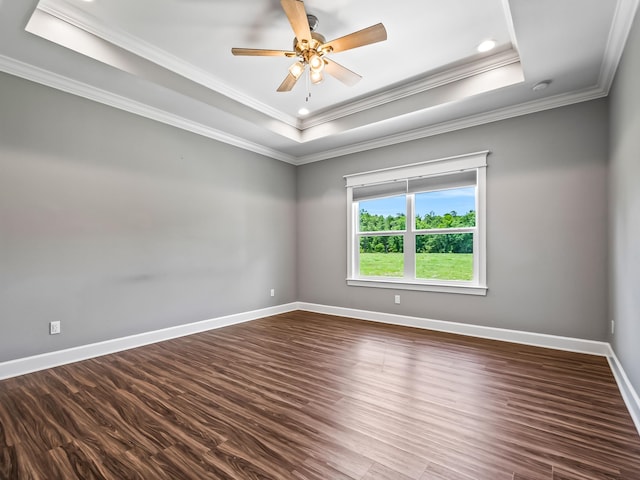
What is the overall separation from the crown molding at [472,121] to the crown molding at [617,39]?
0.20 metres

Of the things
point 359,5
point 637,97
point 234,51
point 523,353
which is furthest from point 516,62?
point 523,353

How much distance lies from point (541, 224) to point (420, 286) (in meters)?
1.62

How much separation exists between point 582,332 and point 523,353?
27.0 inches

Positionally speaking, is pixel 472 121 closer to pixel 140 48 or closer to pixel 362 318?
pixel 362 318

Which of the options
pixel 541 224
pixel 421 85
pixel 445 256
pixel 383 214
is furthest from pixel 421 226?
pixel 421 85

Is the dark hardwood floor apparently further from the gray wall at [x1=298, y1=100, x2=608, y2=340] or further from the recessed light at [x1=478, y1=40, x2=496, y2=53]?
the recessed light at [x1=478, y1=40, x2=496, y2=53]

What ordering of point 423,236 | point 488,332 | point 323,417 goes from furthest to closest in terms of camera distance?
point 423,236 → point 488,332 → point 323,417

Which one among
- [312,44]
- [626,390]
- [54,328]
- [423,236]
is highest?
[312,44]

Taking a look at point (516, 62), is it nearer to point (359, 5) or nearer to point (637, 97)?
point (637, 97)

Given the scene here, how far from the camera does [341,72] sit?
2965 millimetres

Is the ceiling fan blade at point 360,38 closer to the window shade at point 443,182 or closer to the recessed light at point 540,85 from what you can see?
the recessed light at point 540,85

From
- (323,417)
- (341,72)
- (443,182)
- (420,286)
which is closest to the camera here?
(323,417)

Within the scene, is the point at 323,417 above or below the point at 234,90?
below

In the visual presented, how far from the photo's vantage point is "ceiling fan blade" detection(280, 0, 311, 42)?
85.8 inches
